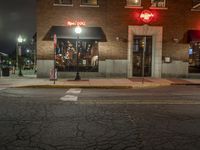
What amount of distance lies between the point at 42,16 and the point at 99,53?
18.0 ft

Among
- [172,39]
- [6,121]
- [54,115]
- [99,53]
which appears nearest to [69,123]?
[54,115]

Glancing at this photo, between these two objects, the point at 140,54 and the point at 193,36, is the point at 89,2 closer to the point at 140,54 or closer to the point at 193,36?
the point at 140,54

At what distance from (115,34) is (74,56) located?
3.86 metres

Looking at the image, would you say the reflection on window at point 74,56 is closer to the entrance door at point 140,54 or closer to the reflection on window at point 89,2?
the reflection on window at point 89,2

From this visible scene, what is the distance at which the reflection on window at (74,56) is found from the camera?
82.1ft

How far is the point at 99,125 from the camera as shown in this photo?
25.7ft

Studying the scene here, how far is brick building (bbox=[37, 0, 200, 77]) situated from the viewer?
80.4 ft

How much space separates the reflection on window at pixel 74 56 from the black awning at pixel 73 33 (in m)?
0.80

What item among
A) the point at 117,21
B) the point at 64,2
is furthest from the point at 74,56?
the point at 117,21

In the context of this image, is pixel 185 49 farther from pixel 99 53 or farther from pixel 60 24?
pixel 60 24

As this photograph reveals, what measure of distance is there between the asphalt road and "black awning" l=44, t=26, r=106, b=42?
523 inches

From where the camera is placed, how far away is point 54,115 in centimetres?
905

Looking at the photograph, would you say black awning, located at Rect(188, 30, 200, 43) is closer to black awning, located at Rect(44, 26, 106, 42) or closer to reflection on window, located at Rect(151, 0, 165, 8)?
reflection on window, located at Rect(151, 0, 165, 8)

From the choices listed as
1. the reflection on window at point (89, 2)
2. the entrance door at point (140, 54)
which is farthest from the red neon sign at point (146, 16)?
the reflection on window at point (89, 2)
